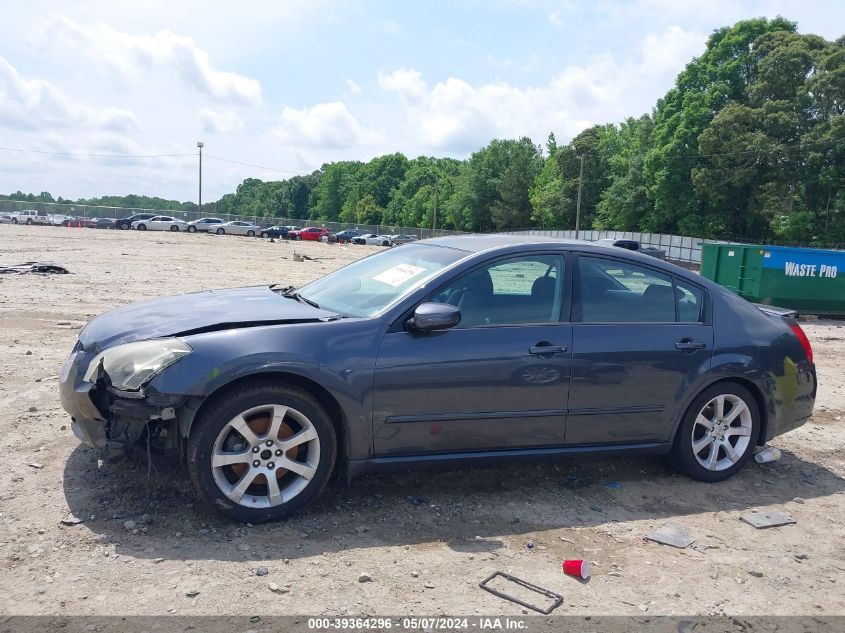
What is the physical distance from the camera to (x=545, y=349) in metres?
4.34

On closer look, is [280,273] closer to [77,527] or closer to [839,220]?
[77,527]

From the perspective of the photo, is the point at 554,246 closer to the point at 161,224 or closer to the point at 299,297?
the point at 299,297

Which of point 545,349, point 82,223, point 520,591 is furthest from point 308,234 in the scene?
point 520,591

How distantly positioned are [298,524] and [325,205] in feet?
476

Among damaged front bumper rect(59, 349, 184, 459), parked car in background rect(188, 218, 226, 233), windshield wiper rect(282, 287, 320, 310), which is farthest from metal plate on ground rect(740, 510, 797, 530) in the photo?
parked car in background rect(188, 218, 226, 233)

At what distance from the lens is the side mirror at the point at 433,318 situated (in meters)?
4.00

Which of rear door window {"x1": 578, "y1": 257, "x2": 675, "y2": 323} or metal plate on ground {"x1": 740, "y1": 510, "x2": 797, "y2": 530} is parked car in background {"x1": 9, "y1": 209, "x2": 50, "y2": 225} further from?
metal plate on ground {"x1": 740, "y1": 510, "x2": 797, "y2": 530}

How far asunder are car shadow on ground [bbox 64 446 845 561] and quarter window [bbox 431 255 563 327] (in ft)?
3.76

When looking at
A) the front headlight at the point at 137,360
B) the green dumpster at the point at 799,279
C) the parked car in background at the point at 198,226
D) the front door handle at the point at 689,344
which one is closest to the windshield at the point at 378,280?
the front headlight at the point at 137,360

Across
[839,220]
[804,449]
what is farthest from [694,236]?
[804,449]

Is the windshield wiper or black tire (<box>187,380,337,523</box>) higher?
the windshield wiper

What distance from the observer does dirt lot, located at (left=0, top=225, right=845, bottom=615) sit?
321 centimetres

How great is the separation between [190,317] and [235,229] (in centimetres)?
6248

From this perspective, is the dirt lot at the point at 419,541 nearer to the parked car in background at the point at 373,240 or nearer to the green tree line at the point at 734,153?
the green tree line at the point at 734,153
